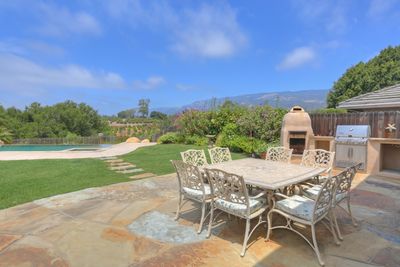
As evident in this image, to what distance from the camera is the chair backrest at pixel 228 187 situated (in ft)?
8.64

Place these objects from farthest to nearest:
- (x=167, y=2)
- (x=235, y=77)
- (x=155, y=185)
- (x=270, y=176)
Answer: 1. (x=235, y=77)
2. (x=167, y=2)
3. (x=155, y=185)
4. (x=270, y=176)

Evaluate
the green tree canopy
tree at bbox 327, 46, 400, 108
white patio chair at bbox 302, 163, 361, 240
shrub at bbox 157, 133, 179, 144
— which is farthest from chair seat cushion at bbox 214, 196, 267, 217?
the green tree canopy

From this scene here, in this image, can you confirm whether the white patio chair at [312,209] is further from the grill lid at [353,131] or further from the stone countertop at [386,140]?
the grill lid at [353,131]

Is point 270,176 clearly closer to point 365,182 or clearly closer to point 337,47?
point 365,182

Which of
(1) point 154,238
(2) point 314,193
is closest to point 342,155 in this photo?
(2) point 314,193

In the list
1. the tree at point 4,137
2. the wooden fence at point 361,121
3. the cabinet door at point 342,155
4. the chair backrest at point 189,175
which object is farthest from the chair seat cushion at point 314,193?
the tree at point 4,137

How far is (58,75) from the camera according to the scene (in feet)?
92.9

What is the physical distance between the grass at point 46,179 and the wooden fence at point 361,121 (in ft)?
19.8

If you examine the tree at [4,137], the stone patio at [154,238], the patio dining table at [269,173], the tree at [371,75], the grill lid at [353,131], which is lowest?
the stone patio at [154,238]

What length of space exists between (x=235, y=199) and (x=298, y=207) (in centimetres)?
74

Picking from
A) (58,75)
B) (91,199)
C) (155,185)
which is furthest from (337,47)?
(58,75)

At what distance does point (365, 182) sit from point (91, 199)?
19.6ft

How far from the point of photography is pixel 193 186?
3281mm

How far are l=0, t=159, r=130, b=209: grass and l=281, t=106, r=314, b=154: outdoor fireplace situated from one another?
16.9ft
